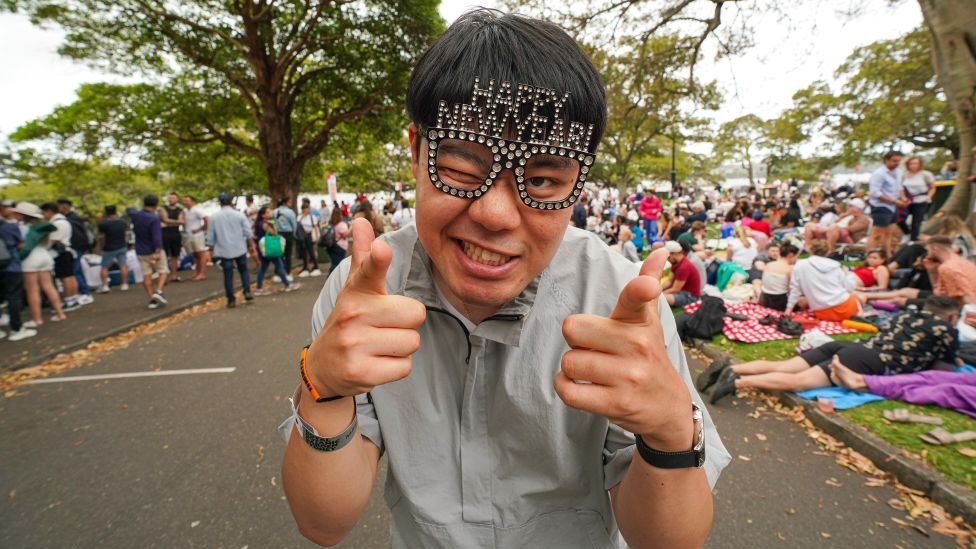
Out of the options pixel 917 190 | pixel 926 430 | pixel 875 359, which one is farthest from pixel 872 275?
pixel 926 430

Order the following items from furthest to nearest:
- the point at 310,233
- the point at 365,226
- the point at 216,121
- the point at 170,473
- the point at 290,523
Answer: the point at 216,121 → the point at 310,233 → the point at 170,473 → the point at 290,523 → the point at 365,226

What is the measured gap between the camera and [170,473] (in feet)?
11.0

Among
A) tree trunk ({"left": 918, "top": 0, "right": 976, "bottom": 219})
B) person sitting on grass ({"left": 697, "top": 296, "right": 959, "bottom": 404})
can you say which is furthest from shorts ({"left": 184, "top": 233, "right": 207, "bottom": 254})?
tree trunk ({"left": 918, "top": 0, "right": 976, "bottom": 219})

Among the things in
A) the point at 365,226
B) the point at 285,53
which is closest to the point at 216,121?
the point at 285,53

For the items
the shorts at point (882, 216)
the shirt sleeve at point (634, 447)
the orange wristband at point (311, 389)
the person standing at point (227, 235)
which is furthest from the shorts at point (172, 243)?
the shorts at point (882, 216)

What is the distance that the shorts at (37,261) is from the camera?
6879 millimetres

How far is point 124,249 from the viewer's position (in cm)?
1010

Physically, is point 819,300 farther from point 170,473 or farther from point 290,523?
point 170,473

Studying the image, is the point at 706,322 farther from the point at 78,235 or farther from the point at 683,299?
the point at 78,235

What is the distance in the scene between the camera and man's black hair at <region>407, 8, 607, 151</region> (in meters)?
1.15

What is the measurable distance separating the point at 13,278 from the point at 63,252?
Answer: 180cm

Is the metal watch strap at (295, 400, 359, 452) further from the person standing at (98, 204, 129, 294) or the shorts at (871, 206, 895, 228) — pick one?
the shorts at (871, 206, 895, 228)

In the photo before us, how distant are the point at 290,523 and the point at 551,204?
2.89 meters

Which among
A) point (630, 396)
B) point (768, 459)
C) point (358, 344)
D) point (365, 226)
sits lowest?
point (768, 459)
